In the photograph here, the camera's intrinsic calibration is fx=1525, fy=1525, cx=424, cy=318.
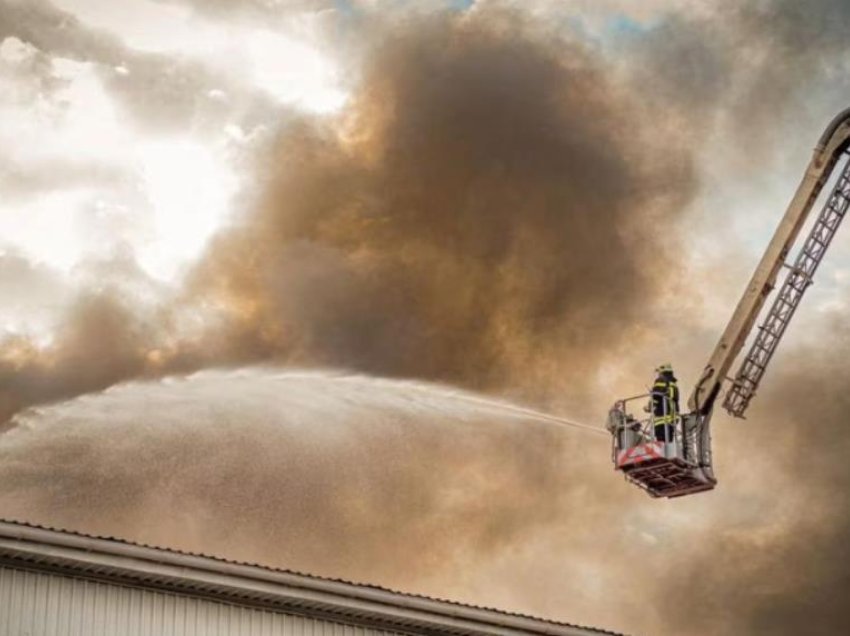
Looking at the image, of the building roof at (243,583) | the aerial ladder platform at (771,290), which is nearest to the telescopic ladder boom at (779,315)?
the aerial ladder platform at (771,290)

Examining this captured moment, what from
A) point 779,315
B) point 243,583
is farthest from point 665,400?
point 243,583

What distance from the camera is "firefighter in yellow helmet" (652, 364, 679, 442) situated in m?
40.2

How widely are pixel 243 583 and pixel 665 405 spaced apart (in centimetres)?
1724

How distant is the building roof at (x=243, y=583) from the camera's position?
2462 cm

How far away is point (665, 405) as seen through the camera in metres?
40.8

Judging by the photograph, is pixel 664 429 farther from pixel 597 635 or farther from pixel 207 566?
pixel 207 566

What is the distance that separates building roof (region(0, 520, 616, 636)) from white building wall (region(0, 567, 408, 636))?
0.16 m

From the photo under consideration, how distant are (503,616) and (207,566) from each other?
7.47 meters

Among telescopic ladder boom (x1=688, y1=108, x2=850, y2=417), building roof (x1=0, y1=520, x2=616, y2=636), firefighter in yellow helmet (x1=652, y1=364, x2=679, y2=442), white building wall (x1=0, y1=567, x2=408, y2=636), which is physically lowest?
white building wall (x1=0, y1=567, x2=408, y2=636)

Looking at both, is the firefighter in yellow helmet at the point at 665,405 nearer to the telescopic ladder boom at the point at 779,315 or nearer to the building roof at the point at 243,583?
the telescopic ladder boom at the point at 779,315

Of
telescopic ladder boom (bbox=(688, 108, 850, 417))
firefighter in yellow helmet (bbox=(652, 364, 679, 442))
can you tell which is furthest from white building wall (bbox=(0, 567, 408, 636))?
telescopic ladder boom (bbox=(688, 108, 850, 417))

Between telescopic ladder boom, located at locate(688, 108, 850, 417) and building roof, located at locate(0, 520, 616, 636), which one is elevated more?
telescopic ladder boom, located at locate(688, 108, 850, 417)

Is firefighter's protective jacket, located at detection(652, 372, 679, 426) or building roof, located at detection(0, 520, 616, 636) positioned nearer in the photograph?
building roof, located at detection(0, 520, 616, 636)

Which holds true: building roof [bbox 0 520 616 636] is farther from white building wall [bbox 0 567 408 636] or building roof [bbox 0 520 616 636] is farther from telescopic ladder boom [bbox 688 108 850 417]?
telescopic ladder boom [bbox 688 108 850 417]
